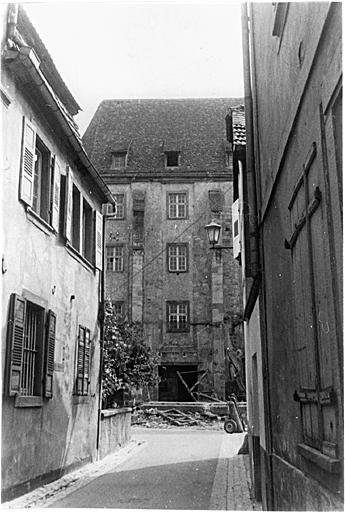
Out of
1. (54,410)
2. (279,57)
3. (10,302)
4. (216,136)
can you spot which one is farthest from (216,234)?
(216,136)

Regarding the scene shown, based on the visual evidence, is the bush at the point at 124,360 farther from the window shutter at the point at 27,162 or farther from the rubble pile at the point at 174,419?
the window shutter at the point at 27,162

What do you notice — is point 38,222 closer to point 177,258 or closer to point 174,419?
point 174,419

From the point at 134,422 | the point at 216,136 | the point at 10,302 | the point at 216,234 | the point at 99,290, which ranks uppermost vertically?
the point at 216,136

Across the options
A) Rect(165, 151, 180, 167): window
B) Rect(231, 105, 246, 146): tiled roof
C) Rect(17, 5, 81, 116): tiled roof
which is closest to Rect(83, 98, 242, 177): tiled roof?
Rect(165, 151, 180, 167): window

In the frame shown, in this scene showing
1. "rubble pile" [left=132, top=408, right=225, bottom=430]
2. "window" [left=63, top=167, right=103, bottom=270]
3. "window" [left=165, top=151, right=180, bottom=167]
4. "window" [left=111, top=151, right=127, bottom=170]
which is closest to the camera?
"window" [left=63, top=167, right=103, bottom=270]

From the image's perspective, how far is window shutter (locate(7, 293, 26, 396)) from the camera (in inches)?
323

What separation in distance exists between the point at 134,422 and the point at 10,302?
19.6 meters

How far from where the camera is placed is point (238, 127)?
1198cm

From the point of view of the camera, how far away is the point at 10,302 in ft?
27.5

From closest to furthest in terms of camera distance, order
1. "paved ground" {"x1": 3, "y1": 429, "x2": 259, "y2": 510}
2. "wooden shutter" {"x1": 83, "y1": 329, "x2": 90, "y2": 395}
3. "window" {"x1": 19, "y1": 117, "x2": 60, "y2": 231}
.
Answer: "paved ground" {"x1": 3, "y1": 429, "x2": 259, "y2": 510}, "window" {"x1": 19, "y1": 117, "x2": 60, "y2": 231}, "wooden shutter" {"x1": 83, "y1": 329, "x2": 90, "y2": 395}

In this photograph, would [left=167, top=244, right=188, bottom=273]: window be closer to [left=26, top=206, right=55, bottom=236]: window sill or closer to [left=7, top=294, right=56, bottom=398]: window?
[left=26, top=206, right=55, bottom=236]: window sill

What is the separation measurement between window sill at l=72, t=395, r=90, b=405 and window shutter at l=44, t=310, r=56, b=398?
1.88 meters

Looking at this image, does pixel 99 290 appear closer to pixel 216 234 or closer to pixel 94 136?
pixel 216 234

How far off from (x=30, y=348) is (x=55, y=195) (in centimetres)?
271
